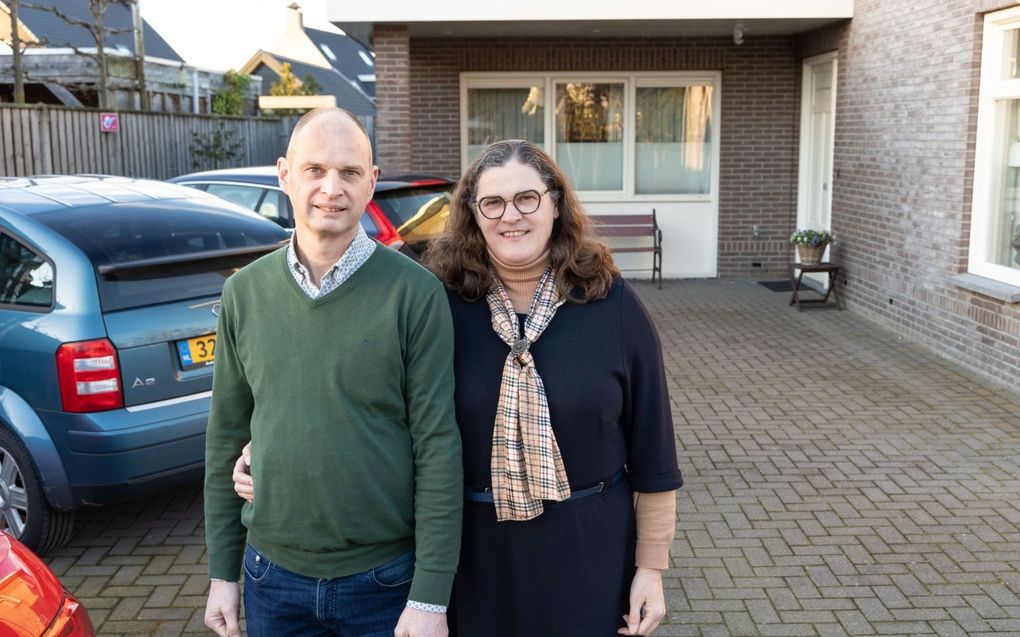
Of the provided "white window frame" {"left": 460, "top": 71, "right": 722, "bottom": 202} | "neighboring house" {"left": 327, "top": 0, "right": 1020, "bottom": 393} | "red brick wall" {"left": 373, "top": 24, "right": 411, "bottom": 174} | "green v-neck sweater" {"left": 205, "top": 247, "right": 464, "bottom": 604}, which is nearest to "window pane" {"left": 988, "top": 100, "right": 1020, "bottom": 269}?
"neighboring house" {"left": 327, "top": 0, "right": 1020, "bottom": 393}

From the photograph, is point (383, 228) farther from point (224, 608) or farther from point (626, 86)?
point (626, 86)

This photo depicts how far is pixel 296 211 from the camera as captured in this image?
219 centimetres

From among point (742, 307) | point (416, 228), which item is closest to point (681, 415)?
point (416, 228)

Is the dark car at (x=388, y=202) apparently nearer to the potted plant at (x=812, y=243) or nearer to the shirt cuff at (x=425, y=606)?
the potted plant at (x=812, y=243)

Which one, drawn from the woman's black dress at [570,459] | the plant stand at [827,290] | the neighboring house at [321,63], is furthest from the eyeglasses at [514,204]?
the neighboring house at [321,63]

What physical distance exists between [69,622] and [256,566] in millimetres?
641

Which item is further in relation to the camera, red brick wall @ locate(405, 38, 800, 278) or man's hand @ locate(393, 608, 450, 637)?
red brick wall @ locate(405, 38, 800, 278)

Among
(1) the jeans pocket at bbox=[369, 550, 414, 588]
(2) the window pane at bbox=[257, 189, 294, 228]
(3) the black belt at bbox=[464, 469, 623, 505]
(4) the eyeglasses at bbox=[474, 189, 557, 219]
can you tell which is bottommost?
(1) the jeans pocket at bbox=[369, 550, 414, 588]

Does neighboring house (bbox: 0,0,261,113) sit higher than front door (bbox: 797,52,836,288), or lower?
higher

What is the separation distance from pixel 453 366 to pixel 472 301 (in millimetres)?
170

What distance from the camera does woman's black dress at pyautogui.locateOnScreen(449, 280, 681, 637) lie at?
2266 millimetres

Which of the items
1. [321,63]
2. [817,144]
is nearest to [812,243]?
[817,144]

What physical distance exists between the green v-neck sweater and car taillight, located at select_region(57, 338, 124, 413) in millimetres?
2334

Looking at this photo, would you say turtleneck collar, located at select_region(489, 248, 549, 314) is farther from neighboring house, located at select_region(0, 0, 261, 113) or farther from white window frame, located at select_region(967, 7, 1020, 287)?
neighboring house, located at select_region(0, 0, 261, 113)
